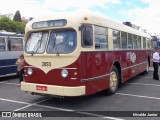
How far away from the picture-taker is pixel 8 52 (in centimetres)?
1474

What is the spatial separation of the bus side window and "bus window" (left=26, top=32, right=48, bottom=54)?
1.26 metres

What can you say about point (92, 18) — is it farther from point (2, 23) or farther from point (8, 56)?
point (2, 23)

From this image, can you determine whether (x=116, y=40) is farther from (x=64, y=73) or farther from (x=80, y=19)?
(x=64, y=73)

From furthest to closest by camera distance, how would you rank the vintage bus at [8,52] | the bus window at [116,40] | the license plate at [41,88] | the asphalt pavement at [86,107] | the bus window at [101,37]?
the vintage bus at [8,52], the bus window at [116,40], the bus window at [101,37], the license plate at [41,88], the asphalt pavement at [86,107]

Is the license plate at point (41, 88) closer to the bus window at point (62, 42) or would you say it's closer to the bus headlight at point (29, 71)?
the bus headlight at point (29, 71)

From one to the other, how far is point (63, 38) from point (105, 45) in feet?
6.01

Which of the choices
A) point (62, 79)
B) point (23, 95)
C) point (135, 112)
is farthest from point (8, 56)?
point (135, 112)

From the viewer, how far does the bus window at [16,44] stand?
49.8ft

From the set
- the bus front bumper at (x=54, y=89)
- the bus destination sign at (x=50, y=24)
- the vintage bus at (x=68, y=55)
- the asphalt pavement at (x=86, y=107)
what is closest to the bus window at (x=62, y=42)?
the vintage bus at (x=68, y=55)

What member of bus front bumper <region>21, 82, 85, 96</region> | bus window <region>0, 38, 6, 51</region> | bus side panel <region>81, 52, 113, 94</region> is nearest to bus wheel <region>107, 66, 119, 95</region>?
bus side panel <region>81, 52, 113, 94</region>

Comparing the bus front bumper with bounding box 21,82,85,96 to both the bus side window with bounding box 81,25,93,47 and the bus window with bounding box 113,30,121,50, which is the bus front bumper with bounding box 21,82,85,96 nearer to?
the bus side window with bounding box 81,25,93,47

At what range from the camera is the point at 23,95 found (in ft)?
32.4

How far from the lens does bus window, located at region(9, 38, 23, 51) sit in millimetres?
15164

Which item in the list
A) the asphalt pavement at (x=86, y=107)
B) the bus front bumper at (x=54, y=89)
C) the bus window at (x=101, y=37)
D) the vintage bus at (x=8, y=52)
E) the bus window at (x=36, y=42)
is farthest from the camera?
the vintage bus at (x=8, y=52)
